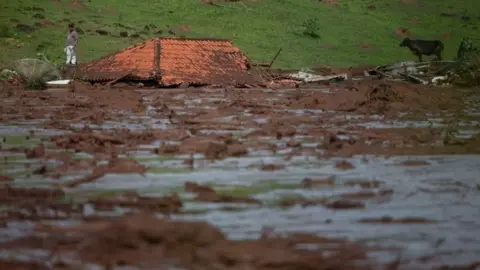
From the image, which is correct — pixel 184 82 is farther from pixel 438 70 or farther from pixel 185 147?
pixel 185 147

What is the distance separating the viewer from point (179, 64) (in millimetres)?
23688

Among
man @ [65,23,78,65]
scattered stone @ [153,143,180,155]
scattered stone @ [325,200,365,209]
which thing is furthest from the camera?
man @ [65,23,78,65]

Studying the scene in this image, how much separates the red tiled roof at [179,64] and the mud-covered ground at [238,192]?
1033 centimetres

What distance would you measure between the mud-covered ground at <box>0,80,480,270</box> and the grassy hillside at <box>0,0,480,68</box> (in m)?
23.0

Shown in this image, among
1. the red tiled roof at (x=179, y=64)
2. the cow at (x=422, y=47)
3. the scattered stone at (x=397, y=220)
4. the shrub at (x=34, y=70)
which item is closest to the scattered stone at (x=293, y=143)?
the scattered stone at (x=397, y=220)

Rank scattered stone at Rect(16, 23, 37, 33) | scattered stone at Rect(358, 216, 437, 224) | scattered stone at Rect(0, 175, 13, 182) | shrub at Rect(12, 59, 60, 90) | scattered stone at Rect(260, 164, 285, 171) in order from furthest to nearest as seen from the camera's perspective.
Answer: scattered stone at Rect(16, 23, 37, 33) → shrub at Rect(12, 59, 60, 90) → scattered stone at Rect(260, 164, 285, 171) → scattered stone at Rect(0, 175, 13, 182) → scattered stone at Rect(358, 216, 437, 224)

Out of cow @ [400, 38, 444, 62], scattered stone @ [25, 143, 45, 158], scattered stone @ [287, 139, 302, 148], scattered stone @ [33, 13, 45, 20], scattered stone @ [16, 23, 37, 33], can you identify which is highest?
scattered stone @ [287, 139, 302, 148]

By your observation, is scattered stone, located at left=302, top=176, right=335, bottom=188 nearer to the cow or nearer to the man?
the man

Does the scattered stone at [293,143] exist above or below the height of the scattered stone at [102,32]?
above

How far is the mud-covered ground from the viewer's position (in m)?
4.65

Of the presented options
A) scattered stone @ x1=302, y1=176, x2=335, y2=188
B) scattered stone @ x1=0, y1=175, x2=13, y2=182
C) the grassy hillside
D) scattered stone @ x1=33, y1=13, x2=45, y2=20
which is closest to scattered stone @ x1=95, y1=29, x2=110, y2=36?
the grassy hillside

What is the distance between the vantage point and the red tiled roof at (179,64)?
77.1 ft

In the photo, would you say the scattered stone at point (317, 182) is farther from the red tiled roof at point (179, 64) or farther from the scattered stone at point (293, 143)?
the red tiled roof at point (179, 64)

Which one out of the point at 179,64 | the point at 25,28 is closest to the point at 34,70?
the point at 179,64
